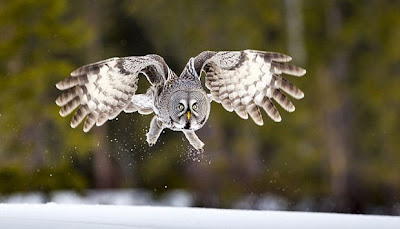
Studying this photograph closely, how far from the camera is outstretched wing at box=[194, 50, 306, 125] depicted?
529 centimetres

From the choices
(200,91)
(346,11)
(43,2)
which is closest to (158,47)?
(43,2)

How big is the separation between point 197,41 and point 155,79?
506cm

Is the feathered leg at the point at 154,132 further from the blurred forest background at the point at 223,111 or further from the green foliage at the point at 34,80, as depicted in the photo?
the green foliage at the point at 34,80

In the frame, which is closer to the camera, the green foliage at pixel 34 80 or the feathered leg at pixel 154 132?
the feathered leg at pixel 154 132

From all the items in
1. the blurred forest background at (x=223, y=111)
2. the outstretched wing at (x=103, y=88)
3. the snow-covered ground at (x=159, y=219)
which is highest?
the blurred forest background at (x=223, y=111)

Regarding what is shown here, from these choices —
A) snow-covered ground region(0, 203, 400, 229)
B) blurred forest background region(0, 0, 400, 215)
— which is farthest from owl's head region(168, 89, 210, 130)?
blurred forest background region(0, 0, 400, 215)

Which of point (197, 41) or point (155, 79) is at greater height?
point (197, 41)

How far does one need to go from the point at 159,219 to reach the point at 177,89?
1163mm

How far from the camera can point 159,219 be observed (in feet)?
18.7

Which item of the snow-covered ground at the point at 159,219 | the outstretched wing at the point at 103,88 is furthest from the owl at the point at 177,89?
the snow-covered ground at the point at 159,219

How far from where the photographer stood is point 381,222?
594 centimetres

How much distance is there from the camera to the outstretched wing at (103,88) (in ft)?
16.4

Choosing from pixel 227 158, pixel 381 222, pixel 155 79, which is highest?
pixel 227 158

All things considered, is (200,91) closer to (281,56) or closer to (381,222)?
(281,56)
